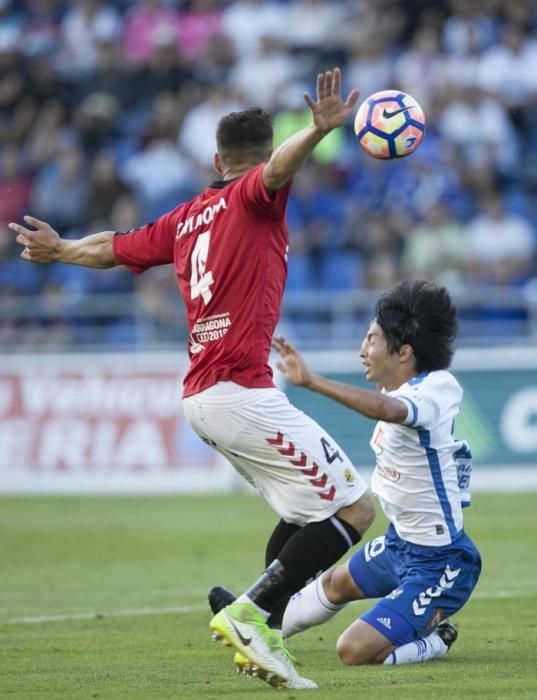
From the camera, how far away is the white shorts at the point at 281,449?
6336 millimetres

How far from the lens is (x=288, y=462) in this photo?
6328 millimetres

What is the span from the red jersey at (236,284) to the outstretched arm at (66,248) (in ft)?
2.47

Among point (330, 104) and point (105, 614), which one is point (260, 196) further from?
point (105, 614)

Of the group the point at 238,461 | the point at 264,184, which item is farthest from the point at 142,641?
the point at 264,184

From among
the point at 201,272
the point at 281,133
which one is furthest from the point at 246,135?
the point at 281,133

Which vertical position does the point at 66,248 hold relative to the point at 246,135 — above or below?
below

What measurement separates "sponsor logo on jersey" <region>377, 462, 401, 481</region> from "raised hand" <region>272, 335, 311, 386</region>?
124 cm

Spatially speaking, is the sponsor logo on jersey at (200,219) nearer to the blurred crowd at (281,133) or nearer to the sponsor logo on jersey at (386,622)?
the sponsor logo on jersey at (386,622)

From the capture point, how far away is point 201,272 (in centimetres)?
660

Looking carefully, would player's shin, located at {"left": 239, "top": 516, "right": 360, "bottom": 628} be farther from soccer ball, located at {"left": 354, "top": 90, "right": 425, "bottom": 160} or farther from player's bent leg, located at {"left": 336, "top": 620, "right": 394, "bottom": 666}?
soccer ball, located at {"left": 354, "top": 90, "right": 425, "bottom": 160}

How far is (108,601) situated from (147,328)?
8.81 m

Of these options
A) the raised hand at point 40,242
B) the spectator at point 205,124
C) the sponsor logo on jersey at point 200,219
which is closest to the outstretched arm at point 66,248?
the raised hand at point 40,242

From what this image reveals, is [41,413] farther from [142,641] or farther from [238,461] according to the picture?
[238,461]

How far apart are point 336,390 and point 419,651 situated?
67.7 inches
